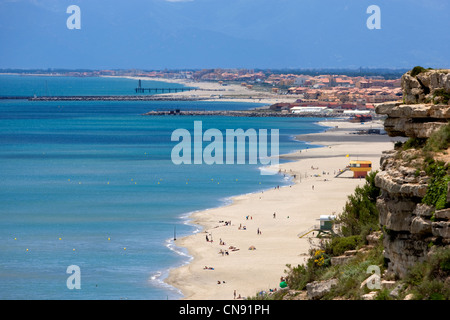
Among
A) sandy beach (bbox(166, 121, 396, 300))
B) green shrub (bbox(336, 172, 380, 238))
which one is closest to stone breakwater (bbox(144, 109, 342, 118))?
sandy beach (bbox(166, 121, 396, 300))

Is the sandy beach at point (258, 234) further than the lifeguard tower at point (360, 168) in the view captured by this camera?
No

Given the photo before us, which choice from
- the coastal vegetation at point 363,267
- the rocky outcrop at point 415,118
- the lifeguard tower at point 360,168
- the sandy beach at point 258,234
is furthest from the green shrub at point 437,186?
the lifeguard tower at point 360,168

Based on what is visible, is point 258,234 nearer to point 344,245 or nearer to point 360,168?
point 344,245

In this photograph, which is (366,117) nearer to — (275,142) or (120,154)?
(275,142)

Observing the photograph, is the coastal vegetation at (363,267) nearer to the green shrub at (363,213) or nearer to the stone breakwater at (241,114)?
the green shrub at (363,213)

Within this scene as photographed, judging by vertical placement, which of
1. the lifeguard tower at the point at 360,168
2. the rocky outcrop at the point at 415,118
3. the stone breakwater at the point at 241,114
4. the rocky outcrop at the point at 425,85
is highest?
the rocky outcrop at the point at 425,85

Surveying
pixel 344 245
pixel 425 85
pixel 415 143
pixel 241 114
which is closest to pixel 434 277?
pixel 415 143

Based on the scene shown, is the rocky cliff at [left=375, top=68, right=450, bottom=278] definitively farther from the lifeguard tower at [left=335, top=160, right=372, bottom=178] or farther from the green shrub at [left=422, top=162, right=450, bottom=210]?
the lifeguard tower at [left=335, top=160, right=372, bottom=178]
